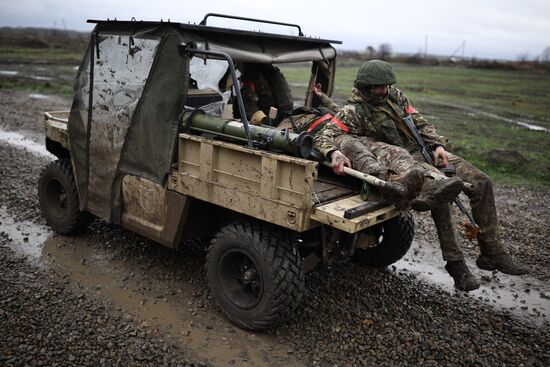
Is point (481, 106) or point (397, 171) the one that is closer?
point (397, 171)

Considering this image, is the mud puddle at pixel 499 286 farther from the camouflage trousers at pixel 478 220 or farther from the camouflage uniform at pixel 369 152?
the camouflage uniform at pixel 369 152

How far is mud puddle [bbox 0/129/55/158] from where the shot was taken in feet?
31.6

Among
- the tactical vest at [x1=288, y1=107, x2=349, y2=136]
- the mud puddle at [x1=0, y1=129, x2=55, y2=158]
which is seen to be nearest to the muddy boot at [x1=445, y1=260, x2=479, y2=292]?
the tactical vest at [x1=288, y1=107, x2=349, y2=136]

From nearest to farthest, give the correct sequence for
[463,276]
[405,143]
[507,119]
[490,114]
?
[463,276] → [405,143] → [507,119] → [490,114]

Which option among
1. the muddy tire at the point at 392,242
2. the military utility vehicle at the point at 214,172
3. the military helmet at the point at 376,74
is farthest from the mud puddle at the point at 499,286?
the military helmet at the point at 376,74

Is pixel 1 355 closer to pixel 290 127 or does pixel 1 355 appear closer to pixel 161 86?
pixel 161 86

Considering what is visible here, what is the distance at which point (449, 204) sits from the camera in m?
4.29

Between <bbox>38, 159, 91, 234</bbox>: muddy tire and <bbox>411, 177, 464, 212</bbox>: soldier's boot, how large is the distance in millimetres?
3720

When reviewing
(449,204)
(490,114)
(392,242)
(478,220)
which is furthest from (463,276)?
(490,114)

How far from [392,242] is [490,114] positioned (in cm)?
1438

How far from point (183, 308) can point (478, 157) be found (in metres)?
8.15

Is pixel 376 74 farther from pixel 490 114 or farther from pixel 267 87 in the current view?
pixel 490 114

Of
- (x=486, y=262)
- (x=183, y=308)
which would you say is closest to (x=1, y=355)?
(x=183, y=308)

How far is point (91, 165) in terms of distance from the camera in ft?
17.0
